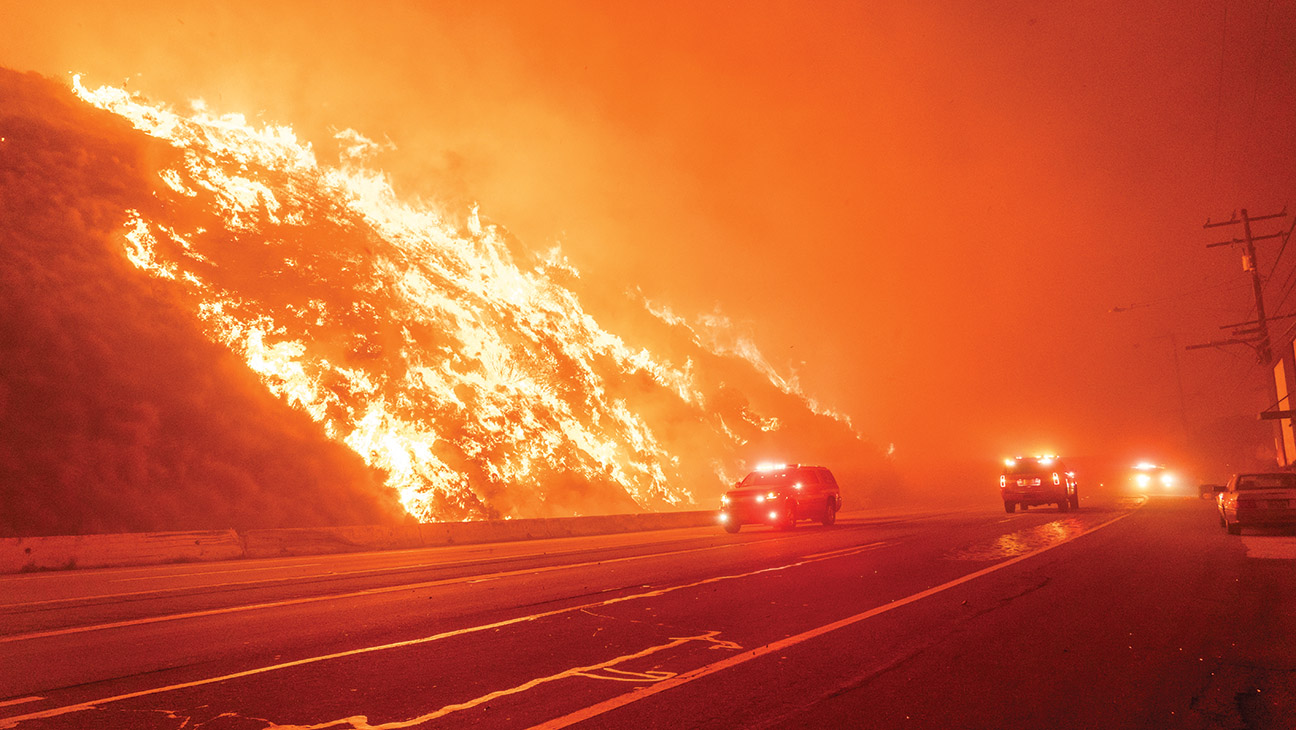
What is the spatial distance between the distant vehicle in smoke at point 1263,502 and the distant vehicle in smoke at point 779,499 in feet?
34.7

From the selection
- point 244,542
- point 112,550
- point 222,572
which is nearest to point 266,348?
point 244,542

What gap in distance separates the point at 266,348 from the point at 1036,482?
123 ft

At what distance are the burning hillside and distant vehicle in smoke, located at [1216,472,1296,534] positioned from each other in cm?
3319

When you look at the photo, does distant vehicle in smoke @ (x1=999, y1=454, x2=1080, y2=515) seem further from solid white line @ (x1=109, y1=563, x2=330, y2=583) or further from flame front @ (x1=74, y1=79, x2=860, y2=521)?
flame front @ (x1=74, y1=79, x2=860, y2=521)

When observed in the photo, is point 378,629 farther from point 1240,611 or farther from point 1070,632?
point 1240,611

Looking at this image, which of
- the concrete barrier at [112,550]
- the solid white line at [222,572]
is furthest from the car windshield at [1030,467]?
the concrete barrier at [112,550]

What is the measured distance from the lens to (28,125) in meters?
44.2

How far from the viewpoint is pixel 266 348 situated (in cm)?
4297

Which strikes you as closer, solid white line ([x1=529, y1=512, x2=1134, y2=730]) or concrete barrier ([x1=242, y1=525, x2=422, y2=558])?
solid white line ([x1=529, y1=512, x2=1134, y2=730])

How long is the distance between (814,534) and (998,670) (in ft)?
51.4

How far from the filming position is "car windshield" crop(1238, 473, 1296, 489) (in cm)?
1896

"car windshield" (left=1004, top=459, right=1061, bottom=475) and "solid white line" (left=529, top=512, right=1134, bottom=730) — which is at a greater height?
"car windshield" (left=1004, top=459, right=1061, bottom=475)

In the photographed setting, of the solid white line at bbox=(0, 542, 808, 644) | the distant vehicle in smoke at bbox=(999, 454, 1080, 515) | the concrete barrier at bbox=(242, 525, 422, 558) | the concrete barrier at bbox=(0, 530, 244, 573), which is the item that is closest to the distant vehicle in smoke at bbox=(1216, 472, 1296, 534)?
the distant vehicle in smoke at bbox=(999, 454, 1080, 515)

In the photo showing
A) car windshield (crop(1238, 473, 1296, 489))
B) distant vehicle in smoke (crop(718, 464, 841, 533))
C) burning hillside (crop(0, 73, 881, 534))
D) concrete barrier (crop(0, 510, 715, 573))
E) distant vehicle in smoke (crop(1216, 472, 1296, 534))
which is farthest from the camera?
burning hillside (crop(0, 73, 881, 534))
